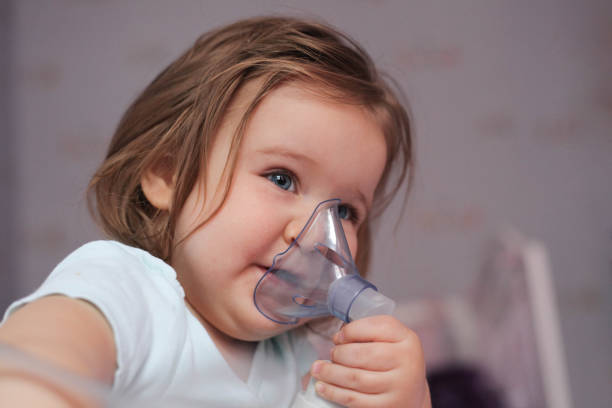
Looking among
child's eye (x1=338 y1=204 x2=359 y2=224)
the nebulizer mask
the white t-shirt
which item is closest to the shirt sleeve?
the white t-shirt

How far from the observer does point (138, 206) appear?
0.71m

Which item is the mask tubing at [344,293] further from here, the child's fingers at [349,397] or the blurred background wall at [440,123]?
the blurred background wall at [440,123]

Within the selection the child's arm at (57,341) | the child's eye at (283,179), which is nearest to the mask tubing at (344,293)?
the child's eye at (283,179)

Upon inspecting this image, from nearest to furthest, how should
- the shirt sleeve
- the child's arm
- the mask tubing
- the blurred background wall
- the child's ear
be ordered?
the child's arm
the shirt sleeve
the mask tubing
the child's ear
the blurred background wall

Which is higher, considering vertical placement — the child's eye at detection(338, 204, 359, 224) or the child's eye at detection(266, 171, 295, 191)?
the child's eye at detection(266, 171, 295, 191)

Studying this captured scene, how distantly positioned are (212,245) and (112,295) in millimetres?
176

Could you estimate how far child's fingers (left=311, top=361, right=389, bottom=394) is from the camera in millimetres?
505

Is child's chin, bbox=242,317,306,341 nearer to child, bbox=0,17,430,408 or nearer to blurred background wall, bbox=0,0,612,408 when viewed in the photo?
child, bbox=0,17,430,408

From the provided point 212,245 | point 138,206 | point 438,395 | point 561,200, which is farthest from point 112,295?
point 561,200

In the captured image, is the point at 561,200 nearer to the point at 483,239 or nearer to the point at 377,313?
the point at 483,239

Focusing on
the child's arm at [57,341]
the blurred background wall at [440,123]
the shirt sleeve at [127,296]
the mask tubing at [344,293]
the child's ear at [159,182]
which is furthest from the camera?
the blurred background wall at [440,123]

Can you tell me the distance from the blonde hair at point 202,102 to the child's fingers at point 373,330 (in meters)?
0.21

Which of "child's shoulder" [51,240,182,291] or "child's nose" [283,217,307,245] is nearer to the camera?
"child's shoulder" [51,240,182,291]

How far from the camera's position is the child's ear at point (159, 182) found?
0.68 metres
